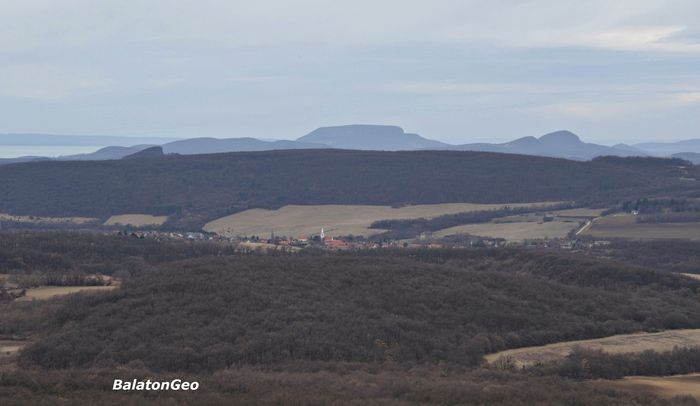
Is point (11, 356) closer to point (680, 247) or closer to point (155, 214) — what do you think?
point (680, 247)

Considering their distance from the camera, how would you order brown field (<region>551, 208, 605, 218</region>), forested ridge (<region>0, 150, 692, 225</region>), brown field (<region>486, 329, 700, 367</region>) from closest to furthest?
brown field (<region>486, 329, 700, 367</region>) → brown field (<region>551, 208, 605, 218</region>) → forested ridge (<region>0, 150, 692, 225</region>)

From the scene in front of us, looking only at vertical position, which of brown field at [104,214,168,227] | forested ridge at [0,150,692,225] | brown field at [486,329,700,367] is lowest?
brown field at [104,214,168,227]

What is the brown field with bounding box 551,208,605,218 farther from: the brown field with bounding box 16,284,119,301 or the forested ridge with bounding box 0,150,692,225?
the brown field with bounding box 16,284,119,301

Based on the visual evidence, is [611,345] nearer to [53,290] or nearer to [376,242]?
[53,290]

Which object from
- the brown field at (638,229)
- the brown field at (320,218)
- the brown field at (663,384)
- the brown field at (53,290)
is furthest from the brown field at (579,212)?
the brown field at (663,384)

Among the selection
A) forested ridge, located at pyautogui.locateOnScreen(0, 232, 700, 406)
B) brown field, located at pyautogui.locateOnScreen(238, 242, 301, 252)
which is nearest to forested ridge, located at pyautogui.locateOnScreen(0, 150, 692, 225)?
brown field, located at pyautogui.locateOnScreen(238, 242, 301, 252)

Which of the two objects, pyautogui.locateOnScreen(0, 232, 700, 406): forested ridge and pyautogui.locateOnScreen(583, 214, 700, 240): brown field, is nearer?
pyautogui.locateOnScreen(0, 232, 700, 406): forested ridge
